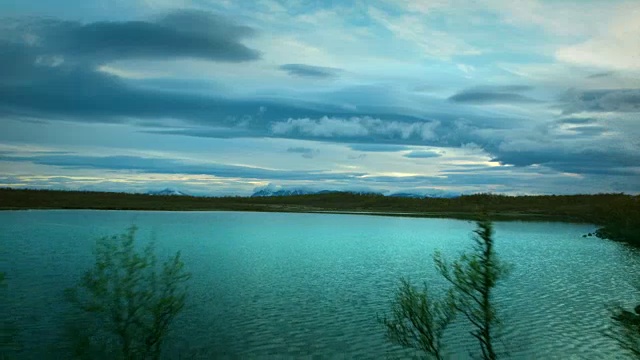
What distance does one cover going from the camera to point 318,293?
3634 centimetres

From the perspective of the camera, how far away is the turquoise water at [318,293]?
81.5 ft

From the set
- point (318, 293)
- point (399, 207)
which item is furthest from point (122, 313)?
point (399, 207)

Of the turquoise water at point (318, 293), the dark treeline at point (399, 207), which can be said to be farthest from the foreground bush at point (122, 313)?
the dark treeline at point (399, 207)

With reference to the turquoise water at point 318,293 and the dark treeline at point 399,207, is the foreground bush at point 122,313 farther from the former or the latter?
the dark treeline at point 399,207

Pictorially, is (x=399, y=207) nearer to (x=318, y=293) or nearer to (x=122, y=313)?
(x=318, y=293)

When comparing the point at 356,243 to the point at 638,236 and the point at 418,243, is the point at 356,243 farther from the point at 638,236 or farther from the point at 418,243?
the point at 638,236

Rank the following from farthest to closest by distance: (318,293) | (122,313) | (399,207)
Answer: (399,207) → (318,293) → (122,313)

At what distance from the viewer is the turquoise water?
24844 millimetres

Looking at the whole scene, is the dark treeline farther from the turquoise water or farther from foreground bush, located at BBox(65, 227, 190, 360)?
foreground bush, located at BBox(65, 227, 190, 360)

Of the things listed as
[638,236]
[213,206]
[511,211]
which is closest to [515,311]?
[638,236]

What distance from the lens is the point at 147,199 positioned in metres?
200

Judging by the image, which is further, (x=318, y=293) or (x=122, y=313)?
(x=318, y=293)

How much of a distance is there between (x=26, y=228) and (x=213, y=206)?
4364 inches

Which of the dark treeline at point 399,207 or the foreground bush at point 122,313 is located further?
the dark treeline at point 399,207
